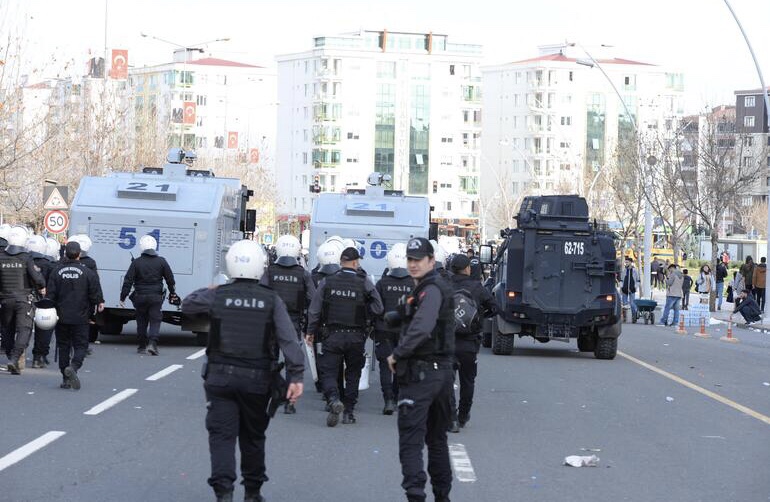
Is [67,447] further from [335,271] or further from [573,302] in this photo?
[573,302]

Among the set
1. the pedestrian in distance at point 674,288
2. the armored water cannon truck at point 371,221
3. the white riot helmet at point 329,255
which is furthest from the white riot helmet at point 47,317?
the pedestrian in distance at point 674,288

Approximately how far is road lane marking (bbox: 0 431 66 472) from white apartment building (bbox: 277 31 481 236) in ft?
441

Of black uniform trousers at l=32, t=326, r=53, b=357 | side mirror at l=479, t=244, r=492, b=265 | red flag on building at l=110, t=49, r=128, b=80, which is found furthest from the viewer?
red flag on building at l=110, t=49, r=128, b=80

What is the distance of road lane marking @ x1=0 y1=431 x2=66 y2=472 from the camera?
34.0 feet

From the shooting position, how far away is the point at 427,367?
28.3 feet

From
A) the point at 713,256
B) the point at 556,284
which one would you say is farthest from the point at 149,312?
the point at 713,256

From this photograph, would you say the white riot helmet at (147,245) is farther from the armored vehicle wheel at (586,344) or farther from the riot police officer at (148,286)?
the armored vehicle wheel at (586,344)

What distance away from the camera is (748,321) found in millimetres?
37594

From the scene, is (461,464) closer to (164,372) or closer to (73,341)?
(73,341)

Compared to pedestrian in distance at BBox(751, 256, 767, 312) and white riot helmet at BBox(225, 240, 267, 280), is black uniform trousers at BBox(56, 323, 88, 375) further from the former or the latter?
pedestrian in distance at BBox(751, 256, 767, 312)

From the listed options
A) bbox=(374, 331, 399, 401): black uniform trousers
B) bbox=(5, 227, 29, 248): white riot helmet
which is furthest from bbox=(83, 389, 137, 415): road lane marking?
bbox=(5, 227, 29, 248): white riot helmet

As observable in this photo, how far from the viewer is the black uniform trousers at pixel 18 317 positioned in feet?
57.0

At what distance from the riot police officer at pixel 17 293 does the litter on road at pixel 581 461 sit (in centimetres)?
862

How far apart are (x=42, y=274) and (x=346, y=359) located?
292 inches
